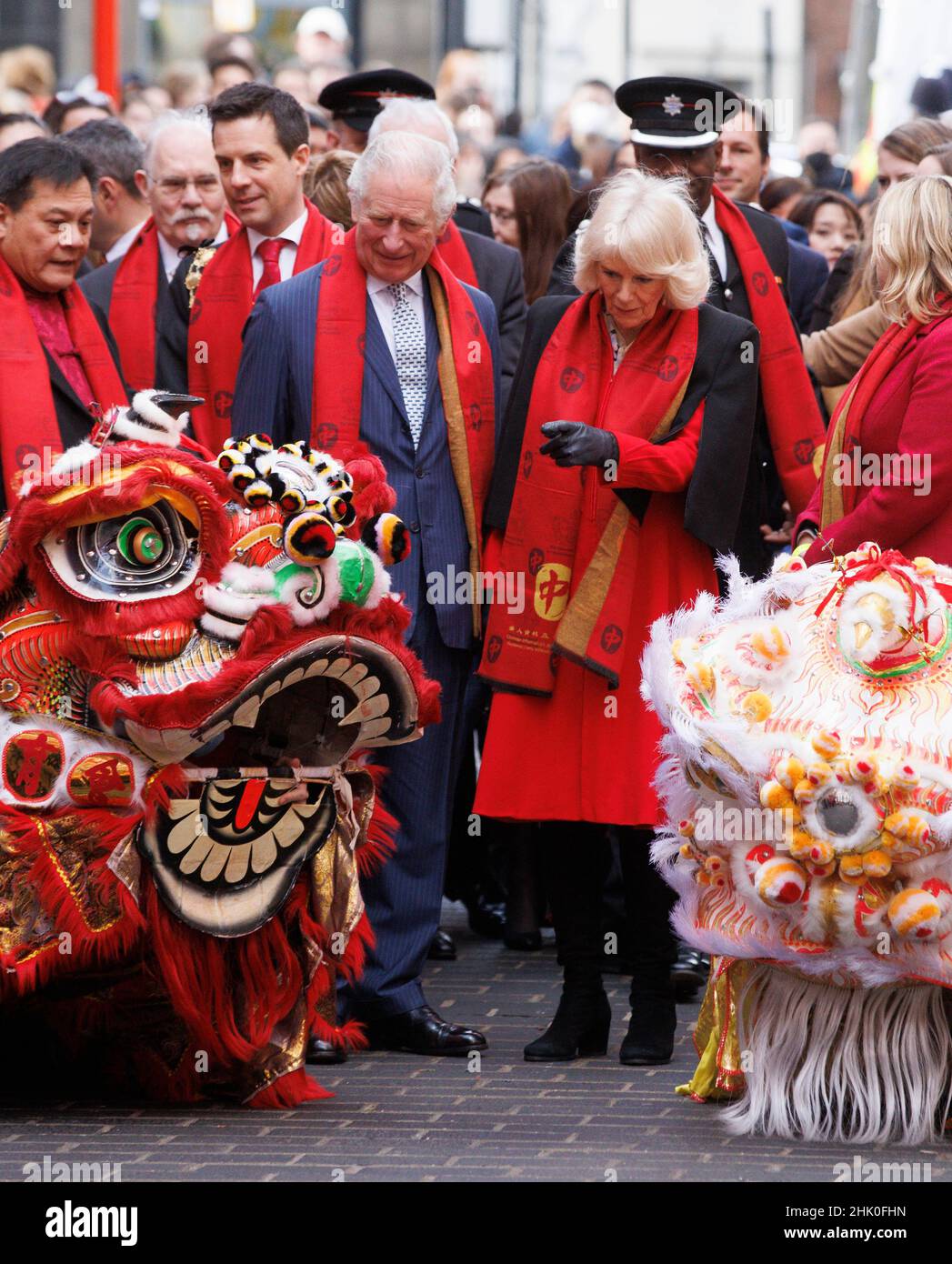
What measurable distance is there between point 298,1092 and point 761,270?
2.97 m

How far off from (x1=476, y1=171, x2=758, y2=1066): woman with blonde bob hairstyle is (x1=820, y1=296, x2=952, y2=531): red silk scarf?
228 mm

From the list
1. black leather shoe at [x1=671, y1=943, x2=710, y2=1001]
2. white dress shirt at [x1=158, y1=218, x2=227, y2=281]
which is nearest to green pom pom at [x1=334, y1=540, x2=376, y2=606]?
black leather shoe at [x1=671, y1=943, x2=710, y2=1001]

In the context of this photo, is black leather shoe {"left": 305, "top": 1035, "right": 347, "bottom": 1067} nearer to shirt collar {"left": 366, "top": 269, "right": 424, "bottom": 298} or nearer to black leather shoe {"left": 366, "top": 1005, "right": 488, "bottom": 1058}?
black leather shoe {"left": 366, "top": 1005, "right": 488, "bottom": 1058}

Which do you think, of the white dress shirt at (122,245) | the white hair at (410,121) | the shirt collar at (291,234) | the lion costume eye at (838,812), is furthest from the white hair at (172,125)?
the lion costume eye at (838,812)

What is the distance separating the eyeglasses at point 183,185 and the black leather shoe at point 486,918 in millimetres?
2584

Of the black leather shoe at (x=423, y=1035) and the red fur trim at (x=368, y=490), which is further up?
the red fur trim at (x=368, y=490)

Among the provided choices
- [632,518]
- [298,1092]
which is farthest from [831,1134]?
[632,518]

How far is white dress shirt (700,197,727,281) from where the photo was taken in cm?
708

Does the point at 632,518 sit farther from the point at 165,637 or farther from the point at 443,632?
the point at 165,637

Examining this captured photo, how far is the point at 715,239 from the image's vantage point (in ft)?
23.3

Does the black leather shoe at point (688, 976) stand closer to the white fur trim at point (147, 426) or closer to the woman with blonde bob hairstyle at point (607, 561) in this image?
the woman with blonde bob hairstyle at point (607, 561)

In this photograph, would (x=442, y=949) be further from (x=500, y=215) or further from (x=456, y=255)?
(x=500, y=215)

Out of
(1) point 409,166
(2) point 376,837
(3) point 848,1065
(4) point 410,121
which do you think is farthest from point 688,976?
(4) point 410,121

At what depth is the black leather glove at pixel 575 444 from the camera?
5688mm
